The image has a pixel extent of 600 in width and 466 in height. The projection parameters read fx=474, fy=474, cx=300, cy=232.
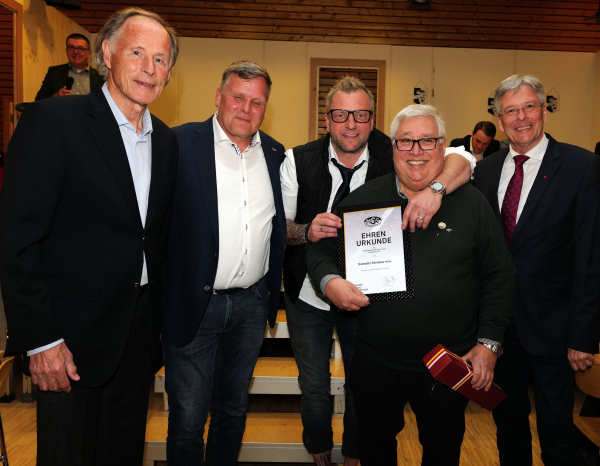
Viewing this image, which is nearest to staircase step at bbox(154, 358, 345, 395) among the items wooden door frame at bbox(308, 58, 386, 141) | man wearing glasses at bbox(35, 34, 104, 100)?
man wearing glasses at bbox(35, 34, 104, 100)

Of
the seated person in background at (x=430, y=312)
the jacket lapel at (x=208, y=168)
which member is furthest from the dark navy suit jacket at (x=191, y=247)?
the seated person in background at (x=430, y=312)

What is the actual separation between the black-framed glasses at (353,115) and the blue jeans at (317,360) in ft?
2.97

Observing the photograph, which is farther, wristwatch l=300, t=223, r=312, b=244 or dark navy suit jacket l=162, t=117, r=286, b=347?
wristwatch l=300, t=223, r=312, b=244

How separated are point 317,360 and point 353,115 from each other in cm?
120

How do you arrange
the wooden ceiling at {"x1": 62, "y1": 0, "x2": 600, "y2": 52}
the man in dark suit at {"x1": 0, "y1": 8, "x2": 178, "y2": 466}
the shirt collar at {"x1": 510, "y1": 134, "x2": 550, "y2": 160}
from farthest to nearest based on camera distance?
the wooden ceiling at {"x1": 62, "y1": 0, "x2": 600, "y2": 52}
the shirt collar at {"x1": 510, "y1": 134, "x2": 550, "y2": 160}
the man in dark suit at {"x1": 0, "y1": 8, "x2": 178, "y2": 466}

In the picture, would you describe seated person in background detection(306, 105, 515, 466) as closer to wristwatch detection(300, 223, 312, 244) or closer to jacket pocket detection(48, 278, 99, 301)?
wristwatch detection(300, 223, 312, 244)

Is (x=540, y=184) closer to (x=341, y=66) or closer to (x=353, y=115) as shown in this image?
(x=353, y=115)

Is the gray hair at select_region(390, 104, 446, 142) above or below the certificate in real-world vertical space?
above

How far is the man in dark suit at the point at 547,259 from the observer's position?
207 centimetres

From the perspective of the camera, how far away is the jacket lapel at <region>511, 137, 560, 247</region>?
2098 mm

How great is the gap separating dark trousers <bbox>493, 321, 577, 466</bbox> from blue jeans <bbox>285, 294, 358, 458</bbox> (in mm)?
725

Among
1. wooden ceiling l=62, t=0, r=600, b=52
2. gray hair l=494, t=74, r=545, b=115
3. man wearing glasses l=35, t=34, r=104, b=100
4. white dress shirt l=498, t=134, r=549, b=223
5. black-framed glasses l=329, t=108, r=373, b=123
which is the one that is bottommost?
white dress shirt l=498, t=134, r=549, b=223

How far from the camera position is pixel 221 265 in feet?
6.73

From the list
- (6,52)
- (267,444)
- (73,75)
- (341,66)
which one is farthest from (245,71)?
(341,66)
